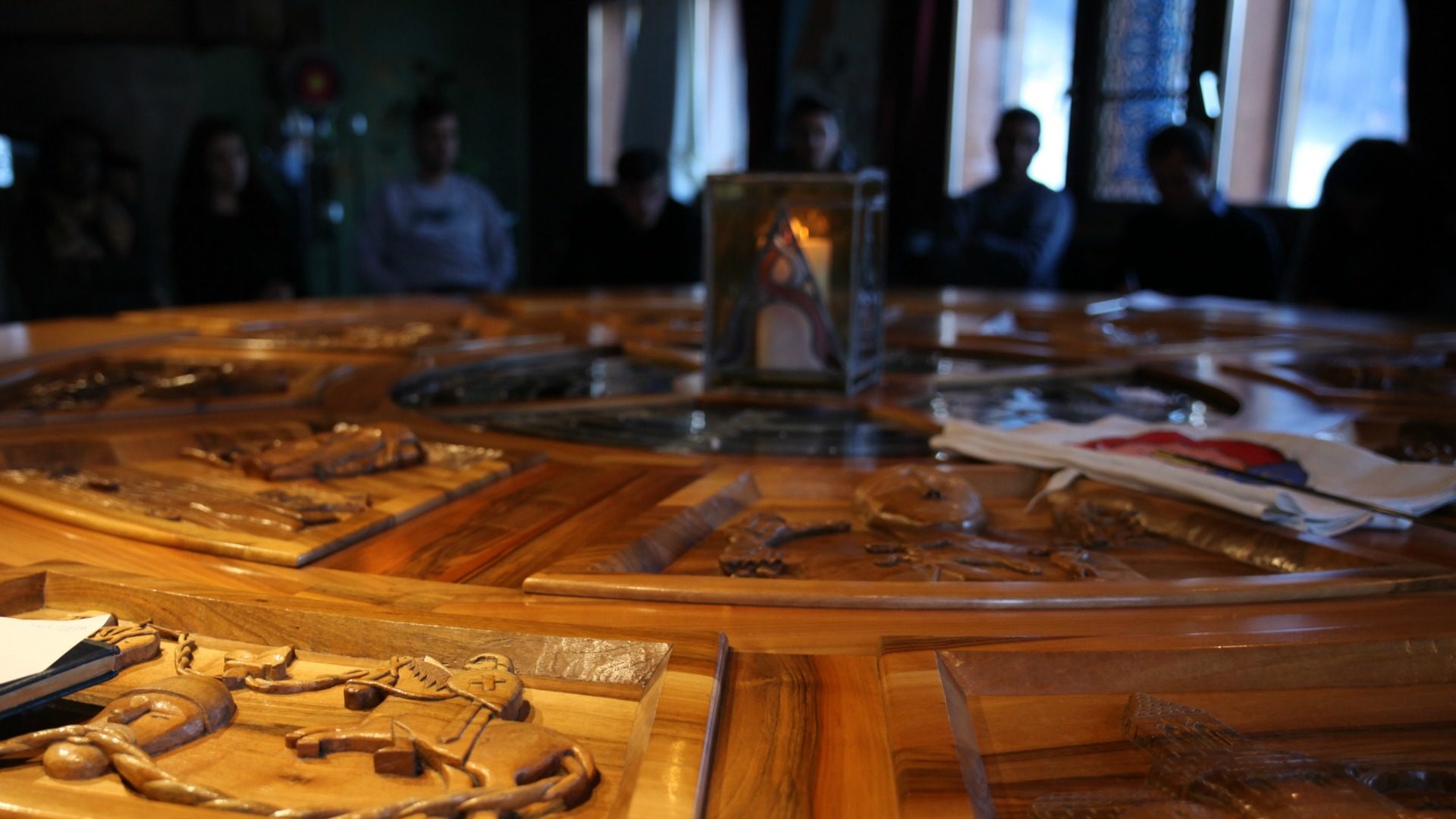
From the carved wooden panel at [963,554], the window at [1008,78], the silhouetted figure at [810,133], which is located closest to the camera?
the carved wooden panel at [963,554]

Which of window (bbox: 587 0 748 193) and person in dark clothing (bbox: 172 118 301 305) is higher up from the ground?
window (bbox: 587 0 748 193)

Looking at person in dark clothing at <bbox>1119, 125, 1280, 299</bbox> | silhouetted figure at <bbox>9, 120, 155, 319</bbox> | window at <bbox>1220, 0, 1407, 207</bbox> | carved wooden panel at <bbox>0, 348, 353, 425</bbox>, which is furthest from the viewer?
window at <bbox>1220, 0, 1407, 207</bbox>

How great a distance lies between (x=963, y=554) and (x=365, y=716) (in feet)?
1.74

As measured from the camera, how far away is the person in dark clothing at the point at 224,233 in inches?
198

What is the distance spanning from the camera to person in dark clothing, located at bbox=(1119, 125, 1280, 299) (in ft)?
14.5

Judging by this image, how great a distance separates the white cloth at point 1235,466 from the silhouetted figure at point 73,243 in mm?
4438

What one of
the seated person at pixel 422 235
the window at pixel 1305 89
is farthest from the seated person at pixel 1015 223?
the seated person at pixel 422 235

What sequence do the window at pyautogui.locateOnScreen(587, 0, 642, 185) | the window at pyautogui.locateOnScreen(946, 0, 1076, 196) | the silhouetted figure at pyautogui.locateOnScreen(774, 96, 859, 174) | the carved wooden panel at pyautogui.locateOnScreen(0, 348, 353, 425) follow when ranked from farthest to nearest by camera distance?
1. the window at pyautogui.locateOnScreen(587, 0, 642, 185)
2. the window at pyautogui.locateOnScreen(946, 0, 1076, 196)
3. the silhouetted figure at pyautogui.locateOnScreen(774, 96, 859, 174)
4. the carved wooden panel at pyautogui.locateOnScreen(0, 348, 353, 425)

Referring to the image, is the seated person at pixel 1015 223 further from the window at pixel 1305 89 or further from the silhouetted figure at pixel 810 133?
the window at pixel 1305 89

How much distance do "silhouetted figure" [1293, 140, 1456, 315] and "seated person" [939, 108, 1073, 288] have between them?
44.8 inches

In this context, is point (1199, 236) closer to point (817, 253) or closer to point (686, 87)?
point (817, 253)

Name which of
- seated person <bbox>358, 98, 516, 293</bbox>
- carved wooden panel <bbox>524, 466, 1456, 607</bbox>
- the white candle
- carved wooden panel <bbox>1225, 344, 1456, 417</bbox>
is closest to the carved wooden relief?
carved wooden panel <bbox>524, 466, 1456, 607</bbox>

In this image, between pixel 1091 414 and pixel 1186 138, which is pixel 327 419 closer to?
pixel 1091 414

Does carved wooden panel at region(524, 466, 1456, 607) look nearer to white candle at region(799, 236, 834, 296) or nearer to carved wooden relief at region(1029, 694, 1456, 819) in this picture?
carved wooden relief at region(1029, 694, 1456, 819)
